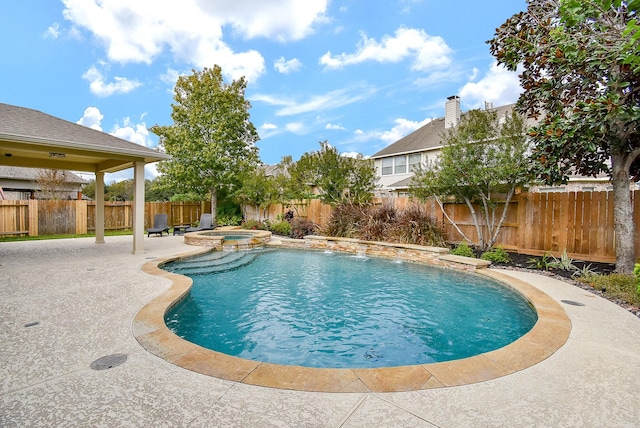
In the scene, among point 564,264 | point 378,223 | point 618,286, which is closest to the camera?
point 618,286

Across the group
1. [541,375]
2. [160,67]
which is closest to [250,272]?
[541,375]

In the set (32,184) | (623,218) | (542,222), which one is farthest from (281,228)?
(32,184)

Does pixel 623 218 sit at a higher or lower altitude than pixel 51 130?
lower

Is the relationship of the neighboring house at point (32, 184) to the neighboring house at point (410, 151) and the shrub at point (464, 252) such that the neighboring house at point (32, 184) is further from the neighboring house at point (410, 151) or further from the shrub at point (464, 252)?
the shrub at point (464, 252)

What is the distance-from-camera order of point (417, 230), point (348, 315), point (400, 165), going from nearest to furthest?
1. point (348, 315)
2. point (417, 230)
3. point (400, 165)

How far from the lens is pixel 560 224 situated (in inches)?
337

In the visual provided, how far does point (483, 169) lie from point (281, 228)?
Result: 32.8ft

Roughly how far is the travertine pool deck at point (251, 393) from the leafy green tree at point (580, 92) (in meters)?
3.87

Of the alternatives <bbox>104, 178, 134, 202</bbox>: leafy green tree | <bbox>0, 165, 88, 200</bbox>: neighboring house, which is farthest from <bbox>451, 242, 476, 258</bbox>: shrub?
<bbox>104, 178, 134, 202</bbox>: leafy green tree

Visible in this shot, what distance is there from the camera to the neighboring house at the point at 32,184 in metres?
21.9

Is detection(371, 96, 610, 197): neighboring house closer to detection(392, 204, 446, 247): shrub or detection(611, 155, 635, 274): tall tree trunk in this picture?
detection(392, 204, 446, 247): shrub

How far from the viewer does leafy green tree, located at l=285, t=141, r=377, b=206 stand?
14195mm

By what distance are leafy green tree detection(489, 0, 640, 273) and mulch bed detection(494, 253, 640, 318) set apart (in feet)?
2.62

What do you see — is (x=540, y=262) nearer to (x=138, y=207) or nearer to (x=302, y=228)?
(x=302, y=228)
